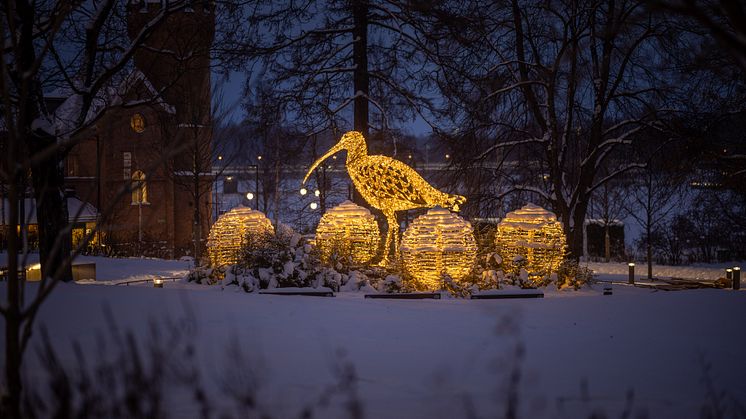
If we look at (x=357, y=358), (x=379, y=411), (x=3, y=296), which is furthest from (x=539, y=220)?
(x=3, y=296)

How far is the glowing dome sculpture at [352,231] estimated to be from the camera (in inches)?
481

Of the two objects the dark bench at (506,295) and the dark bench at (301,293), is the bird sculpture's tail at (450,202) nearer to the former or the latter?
the dark bench at (506,295)

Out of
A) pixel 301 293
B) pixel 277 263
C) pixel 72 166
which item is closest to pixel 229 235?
pixel 277 263

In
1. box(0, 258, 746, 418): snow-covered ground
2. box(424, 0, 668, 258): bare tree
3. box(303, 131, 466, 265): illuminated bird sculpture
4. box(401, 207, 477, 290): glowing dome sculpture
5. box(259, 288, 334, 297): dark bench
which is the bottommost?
box(0, 258, 746, 418): snow-covered ground

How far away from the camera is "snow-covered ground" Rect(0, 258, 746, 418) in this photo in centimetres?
449

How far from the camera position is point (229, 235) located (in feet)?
39.4

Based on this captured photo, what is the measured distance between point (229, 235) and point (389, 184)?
351 cm

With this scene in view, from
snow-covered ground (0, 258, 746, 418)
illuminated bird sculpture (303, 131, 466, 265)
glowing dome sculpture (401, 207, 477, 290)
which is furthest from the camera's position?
illuminated bird sculpture (303, 131, 466, 265)

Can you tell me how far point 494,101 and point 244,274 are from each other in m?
8.97

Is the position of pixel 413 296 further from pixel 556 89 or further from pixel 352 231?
pixel 556 89

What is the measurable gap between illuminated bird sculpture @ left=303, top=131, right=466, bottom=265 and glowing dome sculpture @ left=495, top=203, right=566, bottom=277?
1165mm

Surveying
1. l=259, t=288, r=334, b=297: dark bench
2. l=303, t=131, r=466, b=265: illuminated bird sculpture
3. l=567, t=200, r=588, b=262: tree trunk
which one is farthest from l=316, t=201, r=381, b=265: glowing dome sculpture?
l=567, t=200, r=588, b=262: tree trunk

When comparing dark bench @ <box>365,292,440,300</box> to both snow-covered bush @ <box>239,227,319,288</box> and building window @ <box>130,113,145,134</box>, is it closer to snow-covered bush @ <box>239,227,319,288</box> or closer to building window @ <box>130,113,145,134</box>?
snow-covered bush @ <box>239,227,319,288</box>

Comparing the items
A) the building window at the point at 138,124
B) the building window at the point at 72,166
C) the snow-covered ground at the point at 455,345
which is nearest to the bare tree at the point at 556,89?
the snow-covered ground at the point at 455,345
